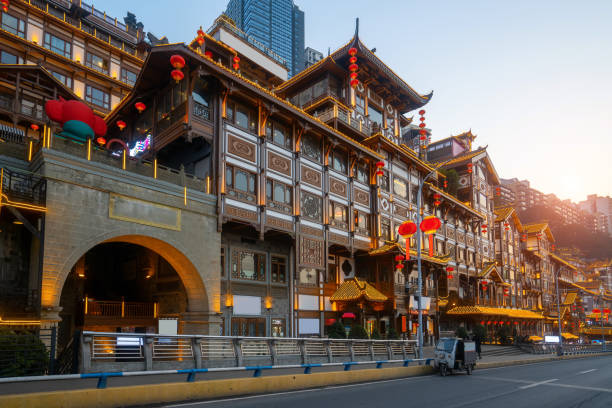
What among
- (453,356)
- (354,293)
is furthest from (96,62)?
(453,356)

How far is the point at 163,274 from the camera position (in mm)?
26625

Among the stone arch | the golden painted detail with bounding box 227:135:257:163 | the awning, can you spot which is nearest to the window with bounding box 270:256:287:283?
the stone arch

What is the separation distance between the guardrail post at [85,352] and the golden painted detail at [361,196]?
2482cm

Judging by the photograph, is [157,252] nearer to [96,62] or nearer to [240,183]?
[240,183]

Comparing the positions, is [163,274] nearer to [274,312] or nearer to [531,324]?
[274,312]

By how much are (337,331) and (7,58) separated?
31.0m

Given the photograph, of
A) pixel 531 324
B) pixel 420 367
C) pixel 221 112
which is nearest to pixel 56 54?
pixel 221 112

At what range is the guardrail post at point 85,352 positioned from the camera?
12.5m

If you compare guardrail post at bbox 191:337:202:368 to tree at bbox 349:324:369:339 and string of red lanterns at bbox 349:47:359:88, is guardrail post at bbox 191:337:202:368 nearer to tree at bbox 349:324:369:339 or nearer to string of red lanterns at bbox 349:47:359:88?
tree at bbox 349:324:369:339

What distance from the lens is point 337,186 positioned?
34.0m

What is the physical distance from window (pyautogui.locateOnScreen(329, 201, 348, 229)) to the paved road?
1487cm

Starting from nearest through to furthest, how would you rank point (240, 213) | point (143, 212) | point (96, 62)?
1. point (143, 212)
2. point (240, 213)
3. point (96, 62)

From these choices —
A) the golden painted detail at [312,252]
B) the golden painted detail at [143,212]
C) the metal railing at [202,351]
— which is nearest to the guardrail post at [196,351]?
the metal railing at [202,351]

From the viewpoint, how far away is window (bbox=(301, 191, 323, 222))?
30641mm
